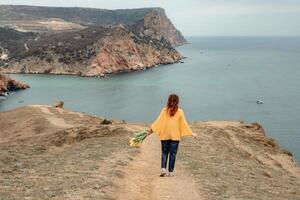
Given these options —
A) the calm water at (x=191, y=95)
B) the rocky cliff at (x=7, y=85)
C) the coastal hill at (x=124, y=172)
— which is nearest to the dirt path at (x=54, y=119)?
the coastal hill at (x=124, y=172)

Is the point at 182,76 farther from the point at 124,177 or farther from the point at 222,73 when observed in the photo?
the point at 124,177

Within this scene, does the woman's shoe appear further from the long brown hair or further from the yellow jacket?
the long brown hair

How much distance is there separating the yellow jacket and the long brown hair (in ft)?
0.70

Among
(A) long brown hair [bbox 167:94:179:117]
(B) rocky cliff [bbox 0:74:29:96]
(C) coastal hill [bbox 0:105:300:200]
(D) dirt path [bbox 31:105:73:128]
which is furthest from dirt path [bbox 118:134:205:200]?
(B) rocky cliff [bbox 0:74:29:96]

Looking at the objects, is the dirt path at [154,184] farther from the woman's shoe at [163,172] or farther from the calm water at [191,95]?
the calm water at [191,95]

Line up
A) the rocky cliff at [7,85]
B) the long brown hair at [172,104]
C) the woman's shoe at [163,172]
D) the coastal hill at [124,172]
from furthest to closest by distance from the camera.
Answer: the rocky cliff at [7,85] < the woman's shoe at [163,172] < the long brown hair at [172,104] < the coastal hill at [124,172]

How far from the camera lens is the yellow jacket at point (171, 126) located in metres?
21.1

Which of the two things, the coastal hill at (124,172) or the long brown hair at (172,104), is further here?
the long brown hair at (172,104)

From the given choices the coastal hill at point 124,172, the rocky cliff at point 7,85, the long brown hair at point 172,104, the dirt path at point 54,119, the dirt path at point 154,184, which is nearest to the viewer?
the dirt path at point 154,184

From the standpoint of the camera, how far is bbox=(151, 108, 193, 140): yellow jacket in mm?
21094

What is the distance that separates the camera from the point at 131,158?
27.8m

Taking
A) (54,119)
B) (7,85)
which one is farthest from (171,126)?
→ (7,85)

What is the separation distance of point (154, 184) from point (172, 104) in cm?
→ 368

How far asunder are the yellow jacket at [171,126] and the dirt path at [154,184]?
7.03 ft
